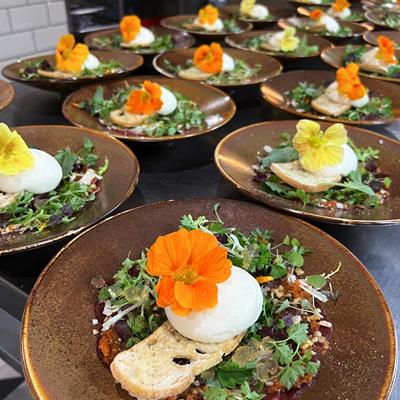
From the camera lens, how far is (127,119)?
2219mm

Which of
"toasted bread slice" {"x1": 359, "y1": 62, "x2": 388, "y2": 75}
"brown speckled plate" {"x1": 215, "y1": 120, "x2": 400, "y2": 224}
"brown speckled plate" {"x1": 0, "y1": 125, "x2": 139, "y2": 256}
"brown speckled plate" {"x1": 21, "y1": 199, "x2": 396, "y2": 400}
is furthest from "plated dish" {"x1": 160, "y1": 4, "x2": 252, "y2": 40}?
"brown speckled plate" {"x1": 21, "y1": 199, "x2": 396, "y2": 400}

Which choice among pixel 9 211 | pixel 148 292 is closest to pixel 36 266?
Answer: pixel 9 211

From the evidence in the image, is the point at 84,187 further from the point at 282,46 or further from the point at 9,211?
the point at 282,46

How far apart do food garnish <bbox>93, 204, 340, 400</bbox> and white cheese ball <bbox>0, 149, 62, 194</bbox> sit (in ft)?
1.72

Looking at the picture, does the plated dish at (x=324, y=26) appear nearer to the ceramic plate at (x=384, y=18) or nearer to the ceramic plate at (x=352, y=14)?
the ceramic plate at (x=384, y=18)

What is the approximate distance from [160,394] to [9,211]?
858 millimetres

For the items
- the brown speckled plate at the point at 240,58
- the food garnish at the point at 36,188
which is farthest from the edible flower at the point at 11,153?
the brown speckled plate at the point at 240,58

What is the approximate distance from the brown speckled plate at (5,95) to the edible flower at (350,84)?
172 cm

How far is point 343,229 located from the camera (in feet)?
5.51

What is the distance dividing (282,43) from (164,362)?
2980 mm

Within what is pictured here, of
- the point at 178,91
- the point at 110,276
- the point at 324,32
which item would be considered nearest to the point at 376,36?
the point at 324,32

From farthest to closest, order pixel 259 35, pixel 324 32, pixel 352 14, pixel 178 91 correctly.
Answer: pixel 352 14
pixel 324 32
pixel 259 35
pixel 178 91

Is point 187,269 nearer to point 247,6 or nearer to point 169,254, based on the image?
point 169,254

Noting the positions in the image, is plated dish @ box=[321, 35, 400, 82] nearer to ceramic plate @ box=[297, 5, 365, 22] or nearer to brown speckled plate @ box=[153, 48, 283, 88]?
brown speckled plate @ box=[153, 48, 283, 88]
